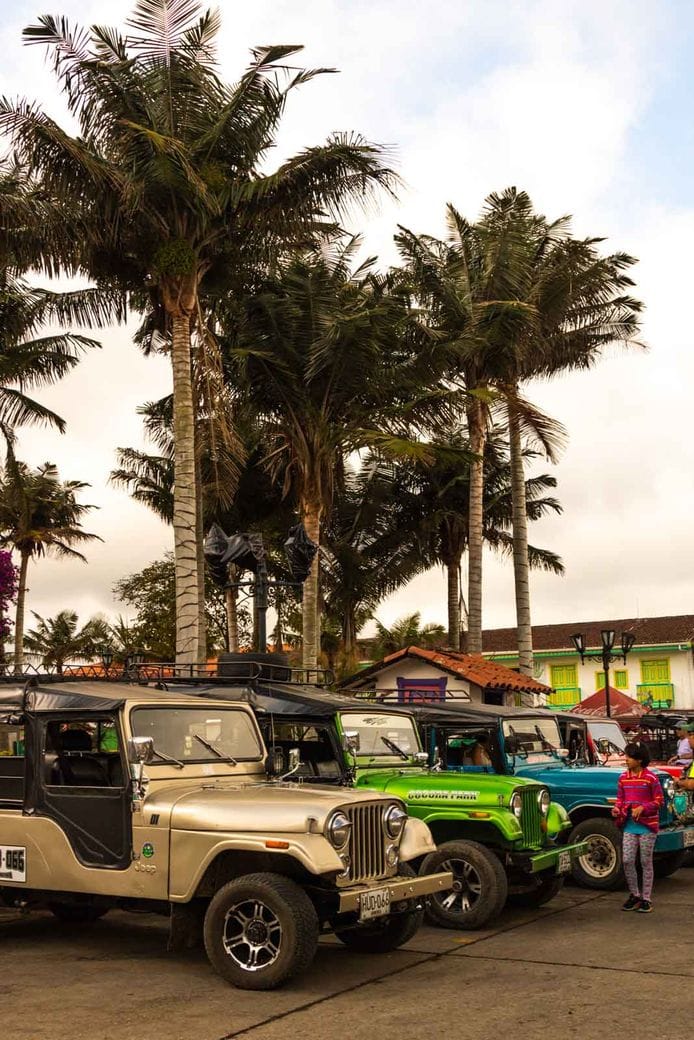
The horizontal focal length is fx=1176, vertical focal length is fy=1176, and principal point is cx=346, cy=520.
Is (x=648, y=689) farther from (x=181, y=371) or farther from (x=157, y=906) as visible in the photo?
(x=157, y=906)

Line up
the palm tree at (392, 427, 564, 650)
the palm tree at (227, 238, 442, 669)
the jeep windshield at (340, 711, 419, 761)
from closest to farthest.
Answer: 1. the jeep windshield at (340, 711, 419, 761)
2. the palm tree at (227, 238, 442, 669)
3. the palm tree at (392, 427, 564, 650)

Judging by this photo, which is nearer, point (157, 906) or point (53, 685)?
point (157, 906)

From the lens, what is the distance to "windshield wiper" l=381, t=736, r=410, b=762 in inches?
423

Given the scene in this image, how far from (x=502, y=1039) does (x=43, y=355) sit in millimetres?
21853

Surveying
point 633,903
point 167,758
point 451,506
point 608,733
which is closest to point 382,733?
point 633,903

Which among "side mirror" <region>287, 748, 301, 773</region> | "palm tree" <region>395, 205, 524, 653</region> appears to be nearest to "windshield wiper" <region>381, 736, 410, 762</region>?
"side mirror" <region>287, 748, 301, 773</region>

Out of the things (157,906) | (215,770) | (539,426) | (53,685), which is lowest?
(157,906)

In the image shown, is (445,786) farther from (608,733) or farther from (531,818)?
(608,733)

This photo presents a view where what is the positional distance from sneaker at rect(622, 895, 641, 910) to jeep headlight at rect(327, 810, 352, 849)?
153 inches

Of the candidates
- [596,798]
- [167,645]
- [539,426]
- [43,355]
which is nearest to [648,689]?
[167,645]

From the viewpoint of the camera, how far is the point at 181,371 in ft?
61.2

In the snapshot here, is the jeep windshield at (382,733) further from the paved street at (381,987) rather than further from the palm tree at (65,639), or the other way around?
the palm tree at (65,639)

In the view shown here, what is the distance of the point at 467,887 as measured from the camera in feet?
31.3

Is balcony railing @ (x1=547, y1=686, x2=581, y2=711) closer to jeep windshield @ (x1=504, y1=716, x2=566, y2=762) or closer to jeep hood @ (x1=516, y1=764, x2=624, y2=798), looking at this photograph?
jeep windshield @ (x1=504, y1=716, x2=566, y2=762)
